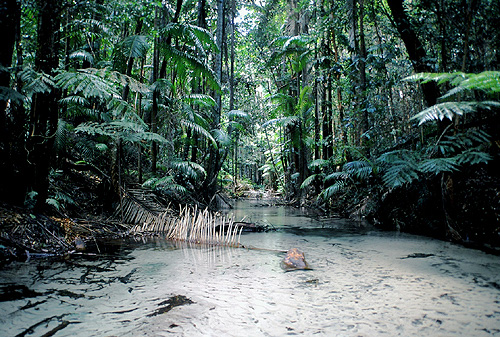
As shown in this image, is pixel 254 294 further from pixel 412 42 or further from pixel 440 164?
pixel 412 42

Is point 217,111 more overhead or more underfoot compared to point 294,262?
more overhead

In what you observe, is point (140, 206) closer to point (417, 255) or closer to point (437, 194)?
point (417, 255)

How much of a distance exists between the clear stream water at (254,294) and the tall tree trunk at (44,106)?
116 centimetres

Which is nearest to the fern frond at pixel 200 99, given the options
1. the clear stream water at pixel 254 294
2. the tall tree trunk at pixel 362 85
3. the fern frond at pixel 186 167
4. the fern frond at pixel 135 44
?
the fern frond at pixel 186 167

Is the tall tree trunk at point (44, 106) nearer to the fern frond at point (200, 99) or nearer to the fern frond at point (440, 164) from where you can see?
the fern frond at point (200, 99)

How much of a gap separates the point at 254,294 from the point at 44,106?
3.13 m

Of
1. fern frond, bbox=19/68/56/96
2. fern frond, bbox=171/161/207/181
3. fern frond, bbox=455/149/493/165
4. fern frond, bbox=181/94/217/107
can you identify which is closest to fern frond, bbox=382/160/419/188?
fern frond, bbox=455/149/493/165

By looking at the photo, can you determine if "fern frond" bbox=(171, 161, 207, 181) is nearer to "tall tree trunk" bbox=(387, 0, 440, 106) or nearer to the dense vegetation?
the dense vegetation

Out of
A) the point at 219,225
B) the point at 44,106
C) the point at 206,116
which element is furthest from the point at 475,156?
the point at 206,116

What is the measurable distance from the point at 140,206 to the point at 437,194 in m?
4.64

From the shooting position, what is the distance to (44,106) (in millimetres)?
3361

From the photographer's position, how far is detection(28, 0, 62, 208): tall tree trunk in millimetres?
3273

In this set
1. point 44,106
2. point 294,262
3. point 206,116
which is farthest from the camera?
point 206,116

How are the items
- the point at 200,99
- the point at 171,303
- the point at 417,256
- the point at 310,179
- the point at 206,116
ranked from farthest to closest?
the point at 310,179 → the point at 206,116 → the point at 200,99 → the point at 417,256 → the point at 171,303
